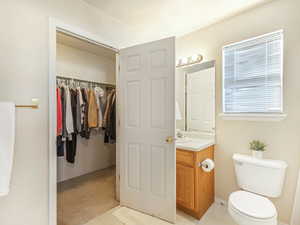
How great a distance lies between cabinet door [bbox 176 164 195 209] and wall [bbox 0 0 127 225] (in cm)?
141

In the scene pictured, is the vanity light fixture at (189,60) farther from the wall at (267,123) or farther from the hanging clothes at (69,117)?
the hanging clothes at (69,117)

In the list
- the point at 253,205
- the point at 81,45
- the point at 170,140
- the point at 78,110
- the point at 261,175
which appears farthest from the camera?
the point at 81,45

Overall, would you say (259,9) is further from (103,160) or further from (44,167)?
(103,160)

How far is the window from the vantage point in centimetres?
172

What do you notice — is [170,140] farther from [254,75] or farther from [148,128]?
[254,75]

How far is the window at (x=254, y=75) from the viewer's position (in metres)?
1.72

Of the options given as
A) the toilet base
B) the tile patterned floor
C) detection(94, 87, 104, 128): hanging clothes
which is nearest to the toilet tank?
the toilet base

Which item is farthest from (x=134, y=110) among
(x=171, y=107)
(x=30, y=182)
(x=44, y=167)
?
(x=30, y=182)

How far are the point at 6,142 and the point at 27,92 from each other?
432mm

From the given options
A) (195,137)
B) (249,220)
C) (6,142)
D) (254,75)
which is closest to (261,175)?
(249,220)

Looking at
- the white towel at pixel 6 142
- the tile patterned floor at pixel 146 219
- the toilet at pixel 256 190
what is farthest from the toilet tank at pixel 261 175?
the white towel at pixel 6 142

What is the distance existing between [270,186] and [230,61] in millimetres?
1469

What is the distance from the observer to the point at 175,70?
176 cm

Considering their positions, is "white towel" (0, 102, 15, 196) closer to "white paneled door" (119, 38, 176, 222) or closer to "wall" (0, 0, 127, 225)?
"wall" (0, 0, 127, 225)
